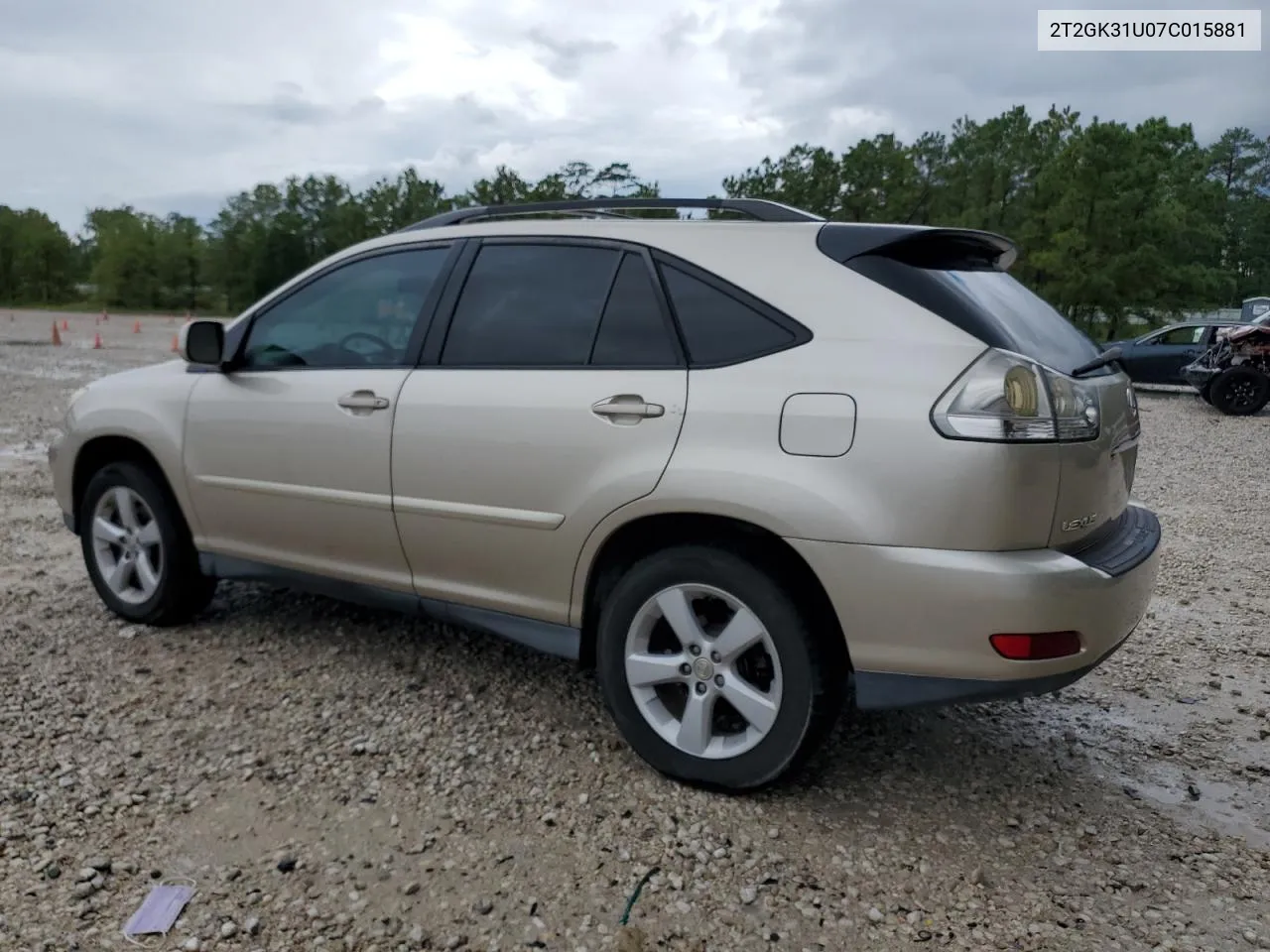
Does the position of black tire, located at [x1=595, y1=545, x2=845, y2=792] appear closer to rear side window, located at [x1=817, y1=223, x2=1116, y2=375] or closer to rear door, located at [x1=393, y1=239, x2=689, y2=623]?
rear door, located at [x1=393, y1=239, x2=689, y2=623]

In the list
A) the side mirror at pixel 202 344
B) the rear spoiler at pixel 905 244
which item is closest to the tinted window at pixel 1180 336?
the rear spoiler at pixel 905 244

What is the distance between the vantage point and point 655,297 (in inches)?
123

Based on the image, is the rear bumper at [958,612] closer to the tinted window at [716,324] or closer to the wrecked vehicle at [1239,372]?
the tinted window at [716,324]

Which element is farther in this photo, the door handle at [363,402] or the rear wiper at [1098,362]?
the door handle at [363,402]

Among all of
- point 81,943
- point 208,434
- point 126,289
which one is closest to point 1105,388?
point 81,943

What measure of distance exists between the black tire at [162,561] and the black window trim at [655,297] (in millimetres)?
1522

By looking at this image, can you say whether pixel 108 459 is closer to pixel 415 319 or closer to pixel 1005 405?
pixel 415 319

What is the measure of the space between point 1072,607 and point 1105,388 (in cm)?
70

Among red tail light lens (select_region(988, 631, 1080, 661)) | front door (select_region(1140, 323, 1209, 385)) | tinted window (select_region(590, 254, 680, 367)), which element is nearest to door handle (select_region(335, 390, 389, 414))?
tinted window (select_region(590, 254, 680, 367))

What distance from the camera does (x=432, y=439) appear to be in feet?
11.1

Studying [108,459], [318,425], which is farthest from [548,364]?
[108,459]

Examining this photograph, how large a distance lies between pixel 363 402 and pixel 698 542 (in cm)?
139

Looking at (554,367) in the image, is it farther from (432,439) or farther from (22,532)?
(22,532)

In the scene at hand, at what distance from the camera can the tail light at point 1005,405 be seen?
2523 millimetres
